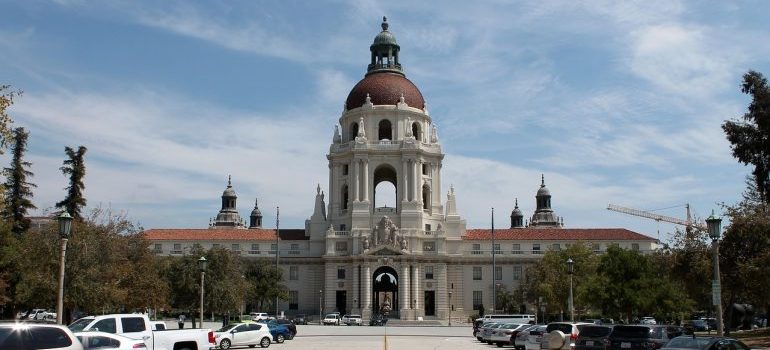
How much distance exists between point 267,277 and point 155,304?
40634mm

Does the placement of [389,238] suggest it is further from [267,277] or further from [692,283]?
[692,283]

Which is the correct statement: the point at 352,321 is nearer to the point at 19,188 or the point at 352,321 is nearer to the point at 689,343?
the point at 19,188

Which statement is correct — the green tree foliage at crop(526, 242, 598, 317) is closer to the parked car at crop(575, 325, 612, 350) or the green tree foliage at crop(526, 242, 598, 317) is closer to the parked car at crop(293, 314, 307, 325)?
the parked car at crop(293, 314, 307, 325)

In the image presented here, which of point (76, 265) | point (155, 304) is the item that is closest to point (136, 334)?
point (76, 265)

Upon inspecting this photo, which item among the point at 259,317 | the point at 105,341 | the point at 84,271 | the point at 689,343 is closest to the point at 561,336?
the point at 689,343

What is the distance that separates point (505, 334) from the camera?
45.4m

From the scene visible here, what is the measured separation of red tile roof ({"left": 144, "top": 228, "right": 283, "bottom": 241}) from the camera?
110 metres

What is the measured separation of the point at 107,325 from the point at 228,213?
5263 inches

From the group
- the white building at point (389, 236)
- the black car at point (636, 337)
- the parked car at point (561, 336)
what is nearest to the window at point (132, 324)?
the parked car at point (561, 336)

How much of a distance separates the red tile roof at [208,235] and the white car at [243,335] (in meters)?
65.4

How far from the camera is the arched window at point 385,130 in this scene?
108619 mm

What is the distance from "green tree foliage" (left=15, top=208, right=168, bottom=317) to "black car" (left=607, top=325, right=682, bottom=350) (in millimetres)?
30200

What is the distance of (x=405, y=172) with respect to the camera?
105500 millimetres

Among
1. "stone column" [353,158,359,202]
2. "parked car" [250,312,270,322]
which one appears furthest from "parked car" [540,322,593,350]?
"stone column" [353,158,359,202]
